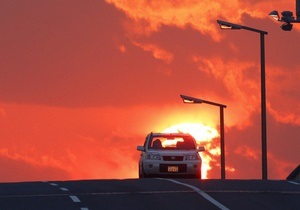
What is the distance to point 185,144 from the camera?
44062mm

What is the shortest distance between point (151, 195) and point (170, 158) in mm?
17688

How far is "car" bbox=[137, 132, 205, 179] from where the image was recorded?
142 ft

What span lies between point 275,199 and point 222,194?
4.93ft

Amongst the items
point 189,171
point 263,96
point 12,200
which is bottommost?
point 12,200

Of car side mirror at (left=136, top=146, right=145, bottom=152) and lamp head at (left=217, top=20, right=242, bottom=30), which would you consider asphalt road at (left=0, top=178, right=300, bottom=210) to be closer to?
car side mirror at (left=136, top=146, right=145, bottom=152)

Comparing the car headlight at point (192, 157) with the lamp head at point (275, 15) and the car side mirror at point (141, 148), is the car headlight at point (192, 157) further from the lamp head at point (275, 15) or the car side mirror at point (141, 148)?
the lamp head at point (275, 15)

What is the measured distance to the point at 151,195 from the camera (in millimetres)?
25859

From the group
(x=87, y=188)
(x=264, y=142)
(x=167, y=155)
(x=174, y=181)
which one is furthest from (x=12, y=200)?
(x=264, y=142)

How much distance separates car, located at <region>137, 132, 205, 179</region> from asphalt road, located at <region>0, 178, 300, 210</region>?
467 inches

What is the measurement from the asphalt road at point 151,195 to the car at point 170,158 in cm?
1187

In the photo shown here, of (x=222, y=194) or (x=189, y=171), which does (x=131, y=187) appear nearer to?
(x=222, y=194)

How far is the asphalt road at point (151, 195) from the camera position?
76.6ft

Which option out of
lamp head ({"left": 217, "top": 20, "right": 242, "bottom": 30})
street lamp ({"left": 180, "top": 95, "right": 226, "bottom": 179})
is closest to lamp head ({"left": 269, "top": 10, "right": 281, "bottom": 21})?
lamp head ({"left": 217, "top": 20, "right": 242, "bottom": 30})

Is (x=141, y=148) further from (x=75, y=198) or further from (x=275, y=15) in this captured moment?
(x=75, y=198)
